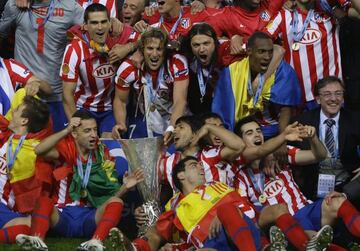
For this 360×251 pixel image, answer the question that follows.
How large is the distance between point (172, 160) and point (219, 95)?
34.8 inches

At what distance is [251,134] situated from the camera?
9.89 m

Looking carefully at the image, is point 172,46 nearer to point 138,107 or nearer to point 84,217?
point 138,107

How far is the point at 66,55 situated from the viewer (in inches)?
431

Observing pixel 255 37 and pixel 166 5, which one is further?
pixel 166 5

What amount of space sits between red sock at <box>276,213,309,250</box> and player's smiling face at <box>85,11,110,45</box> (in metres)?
2.60

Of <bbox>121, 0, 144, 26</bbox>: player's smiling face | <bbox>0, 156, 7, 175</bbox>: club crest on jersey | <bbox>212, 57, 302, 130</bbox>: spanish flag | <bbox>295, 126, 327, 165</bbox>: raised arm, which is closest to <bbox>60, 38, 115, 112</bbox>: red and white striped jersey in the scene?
<bbox>121, 0, 144, 26</bbox>: player's smiling face

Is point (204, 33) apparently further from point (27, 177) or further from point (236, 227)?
point (236, 227)

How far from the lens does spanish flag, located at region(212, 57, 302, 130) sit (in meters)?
10.4

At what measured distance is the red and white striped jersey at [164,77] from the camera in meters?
10.6

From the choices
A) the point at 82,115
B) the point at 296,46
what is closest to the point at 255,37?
the point at 296,46

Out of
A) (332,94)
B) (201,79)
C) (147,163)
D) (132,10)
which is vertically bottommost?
(147,163)

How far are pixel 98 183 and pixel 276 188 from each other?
1387 mm

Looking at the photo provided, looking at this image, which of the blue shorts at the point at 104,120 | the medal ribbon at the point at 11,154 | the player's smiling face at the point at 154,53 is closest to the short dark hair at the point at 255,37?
the player's smiling face at the point at 154,53

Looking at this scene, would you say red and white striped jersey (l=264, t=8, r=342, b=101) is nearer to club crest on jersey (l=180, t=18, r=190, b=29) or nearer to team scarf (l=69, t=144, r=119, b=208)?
club crest on jersey (l=180, t=18, r=190, b=29)
